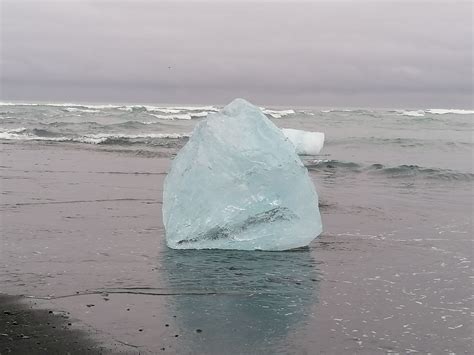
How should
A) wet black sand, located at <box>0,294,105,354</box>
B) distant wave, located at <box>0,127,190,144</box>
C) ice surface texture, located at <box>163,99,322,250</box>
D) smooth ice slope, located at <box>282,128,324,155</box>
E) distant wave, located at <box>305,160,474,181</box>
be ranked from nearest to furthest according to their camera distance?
wet black sand, located at <box>0,294,105,354</box> < ice surface texture, located at <box>163,99,322,250</box> < distant wave, located at <box>305,160,474,181</box> < smooth ice slope, located at <box>282,128,324,155</box> < distant wave, located at <box>0,127,190,144</box>

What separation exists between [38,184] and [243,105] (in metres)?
5.13

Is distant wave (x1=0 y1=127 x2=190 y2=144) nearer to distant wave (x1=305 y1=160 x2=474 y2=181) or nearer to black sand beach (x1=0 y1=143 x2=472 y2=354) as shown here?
distant wave (x1=305 y1=160 x2=474 y2=181)

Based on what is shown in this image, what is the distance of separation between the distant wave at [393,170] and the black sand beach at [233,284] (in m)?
4.58

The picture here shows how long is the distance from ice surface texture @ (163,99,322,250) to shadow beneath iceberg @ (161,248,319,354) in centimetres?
18

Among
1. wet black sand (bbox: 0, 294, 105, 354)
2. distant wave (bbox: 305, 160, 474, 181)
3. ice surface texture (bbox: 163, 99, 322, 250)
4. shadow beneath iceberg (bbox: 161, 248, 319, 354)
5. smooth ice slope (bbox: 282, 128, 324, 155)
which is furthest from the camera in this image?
smooth ice slope (bbox: 282, 128, 324, 155)

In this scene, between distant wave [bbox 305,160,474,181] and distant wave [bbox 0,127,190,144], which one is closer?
distant wave [bbox 305,160,474,181]

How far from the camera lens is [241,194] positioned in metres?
6.03

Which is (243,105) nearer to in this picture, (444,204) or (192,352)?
(192,352)

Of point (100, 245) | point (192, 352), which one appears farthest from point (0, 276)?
point (192, 352)

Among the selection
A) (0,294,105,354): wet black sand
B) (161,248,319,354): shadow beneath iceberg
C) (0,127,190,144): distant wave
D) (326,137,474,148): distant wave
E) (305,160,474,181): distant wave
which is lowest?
(305,160,474,181): distant wave

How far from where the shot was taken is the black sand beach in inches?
142

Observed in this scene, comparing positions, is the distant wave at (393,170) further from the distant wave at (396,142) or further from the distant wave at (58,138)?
the distant wave at (58,138)

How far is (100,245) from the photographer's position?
5859mm

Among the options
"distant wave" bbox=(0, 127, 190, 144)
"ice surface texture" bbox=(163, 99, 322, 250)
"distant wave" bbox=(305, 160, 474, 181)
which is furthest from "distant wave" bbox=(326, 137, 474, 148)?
"ice surface texture" bbox=(163, 99, 322, 250)
